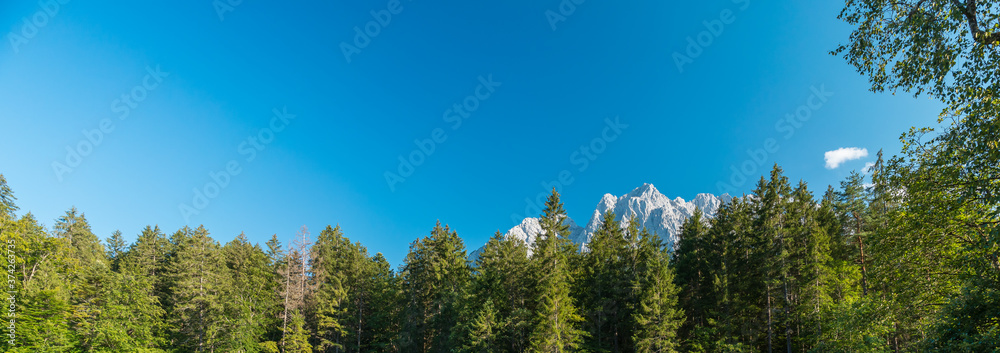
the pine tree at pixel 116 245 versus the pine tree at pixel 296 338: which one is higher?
the pine tree at pixel 116 245

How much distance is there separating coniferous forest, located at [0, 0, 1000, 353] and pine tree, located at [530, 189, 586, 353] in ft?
0.56

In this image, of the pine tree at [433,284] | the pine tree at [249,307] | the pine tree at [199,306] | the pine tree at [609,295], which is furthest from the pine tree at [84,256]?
the pine tree at [609,295]

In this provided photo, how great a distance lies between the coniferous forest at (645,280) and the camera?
8.27 m

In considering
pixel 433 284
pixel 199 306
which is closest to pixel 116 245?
pixel 199 306

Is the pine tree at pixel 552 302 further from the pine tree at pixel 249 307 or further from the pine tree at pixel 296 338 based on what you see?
the pine tree at pixel 249 307

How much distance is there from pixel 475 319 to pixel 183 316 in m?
24.9

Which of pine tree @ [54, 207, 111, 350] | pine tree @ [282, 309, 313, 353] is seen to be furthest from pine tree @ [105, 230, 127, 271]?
pine tree @ [282, 309, 313, 353]

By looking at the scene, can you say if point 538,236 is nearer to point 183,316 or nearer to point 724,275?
point 724,275

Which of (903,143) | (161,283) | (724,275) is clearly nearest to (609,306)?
(724,275)

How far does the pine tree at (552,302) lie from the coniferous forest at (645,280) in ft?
0.56

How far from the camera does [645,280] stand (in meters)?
30.7

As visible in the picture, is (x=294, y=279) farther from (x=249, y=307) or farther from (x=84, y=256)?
(x=84, y=256)

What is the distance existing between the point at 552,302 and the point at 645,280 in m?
8.21
